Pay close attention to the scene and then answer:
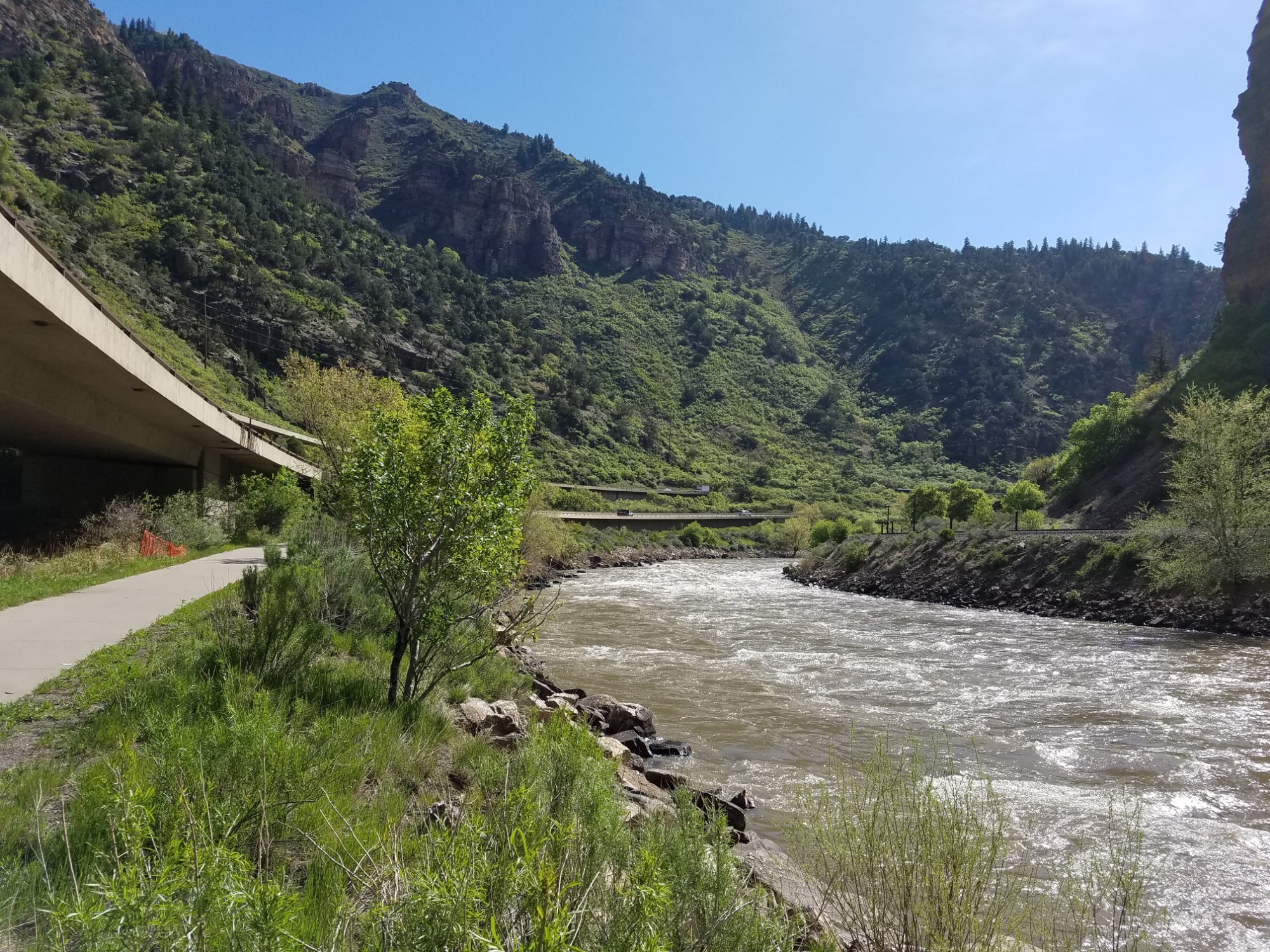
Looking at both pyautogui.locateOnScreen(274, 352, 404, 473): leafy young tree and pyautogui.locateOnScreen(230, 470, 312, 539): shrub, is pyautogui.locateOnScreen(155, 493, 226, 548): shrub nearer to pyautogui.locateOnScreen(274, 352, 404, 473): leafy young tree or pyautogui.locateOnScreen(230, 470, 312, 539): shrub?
pyautogui.locateOnScreen(230, 470, 312, 539): shrub

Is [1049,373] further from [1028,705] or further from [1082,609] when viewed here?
[1028,705]

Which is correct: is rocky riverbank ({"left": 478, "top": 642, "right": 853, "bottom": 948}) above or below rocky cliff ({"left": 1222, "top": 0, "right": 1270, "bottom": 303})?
below

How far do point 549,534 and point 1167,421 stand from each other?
135 feet

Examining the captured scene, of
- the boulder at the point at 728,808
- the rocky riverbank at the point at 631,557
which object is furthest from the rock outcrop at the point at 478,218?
the boulder at the point at 728,808

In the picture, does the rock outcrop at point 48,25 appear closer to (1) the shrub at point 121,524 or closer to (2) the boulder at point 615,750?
(1) the shrub at point 121,524

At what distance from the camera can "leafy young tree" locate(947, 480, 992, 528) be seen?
50.1 metres

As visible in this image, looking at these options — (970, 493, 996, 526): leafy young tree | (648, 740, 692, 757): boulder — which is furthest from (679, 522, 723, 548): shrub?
(648, 740, 692, 757): boulder

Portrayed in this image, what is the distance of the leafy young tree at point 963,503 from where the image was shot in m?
50.1

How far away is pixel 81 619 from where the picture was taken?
9.20 m

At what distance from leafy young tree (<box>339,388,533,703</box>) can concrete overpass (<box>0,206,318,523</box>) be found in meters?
7.73

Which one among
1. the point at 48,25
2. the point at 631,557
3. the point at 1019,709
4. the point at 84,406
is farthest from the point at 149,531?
the point at 48,25

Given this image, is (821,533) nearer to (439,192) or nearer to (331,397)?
(331,397)

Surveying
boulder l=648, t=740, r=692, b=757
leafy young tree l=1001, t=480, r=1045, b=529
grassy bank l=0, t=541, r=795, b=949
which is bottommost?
boulder l=648, t=740, r=692, b=757

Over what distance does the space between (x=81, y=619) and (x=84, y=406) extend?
1184cm
